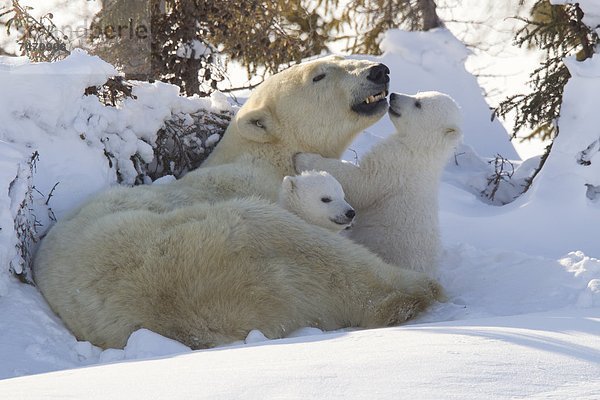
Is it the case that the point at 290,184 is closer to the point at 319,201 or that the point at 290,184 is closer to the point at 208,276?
the point at 319,201

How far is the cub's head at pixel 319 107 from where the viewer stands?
576 cm

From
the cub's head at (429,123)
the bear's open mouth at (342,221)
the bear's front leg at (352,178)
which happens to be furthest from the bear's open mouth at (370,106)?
the bear's open mouth at (342,221)

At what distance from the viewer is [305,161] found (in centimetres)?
584

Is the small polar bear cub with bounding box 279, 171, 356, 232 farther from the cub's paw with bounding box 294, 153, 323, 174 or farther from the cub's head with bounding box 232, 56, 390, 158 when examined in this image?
the cub's head with bounding box 232, 56, 390, 158

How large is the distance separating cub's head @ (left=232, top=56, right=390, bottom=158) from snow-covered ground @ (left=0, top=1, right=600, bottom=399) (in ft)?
2.89

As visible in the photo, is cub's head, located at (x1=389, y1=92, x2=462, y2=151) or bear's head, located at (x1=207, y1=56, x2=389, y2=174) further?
bear's head, located at (x1=207, y1=56, x2=389, y2=174)

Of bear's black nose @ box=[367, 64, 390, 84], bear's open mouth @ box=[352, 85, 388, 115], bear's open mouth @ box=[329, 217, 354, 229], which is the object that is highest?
bear's black nose @ box=[367, 64, 390, 84]

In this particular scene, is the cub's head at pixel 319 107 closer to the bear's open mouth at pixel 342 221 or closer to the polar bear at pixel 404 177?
the polar bear at pixel 404 177

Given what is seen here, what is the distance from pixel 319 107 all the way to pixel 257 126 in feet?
1.39

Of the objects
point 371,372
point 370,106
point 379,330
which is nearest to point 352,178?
point 370,106

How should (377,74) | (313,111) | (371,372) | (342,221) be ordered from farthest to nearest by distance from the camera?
(313,111), (377,74), (342,221), (371,372)

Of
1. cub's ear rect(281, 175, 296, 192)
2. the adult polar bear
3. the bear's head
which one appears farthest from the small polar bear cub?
the bear's head

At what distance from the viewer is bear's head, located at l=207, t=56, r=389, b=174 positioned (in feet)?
18.9

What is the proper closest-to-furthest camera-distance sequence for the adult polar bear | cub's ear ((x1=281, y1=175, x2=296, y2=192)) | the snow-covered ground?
the snow-covered ground → the adult polar bear → cub's ear ((x1=281, y1=175, x2=296, y2=192))
